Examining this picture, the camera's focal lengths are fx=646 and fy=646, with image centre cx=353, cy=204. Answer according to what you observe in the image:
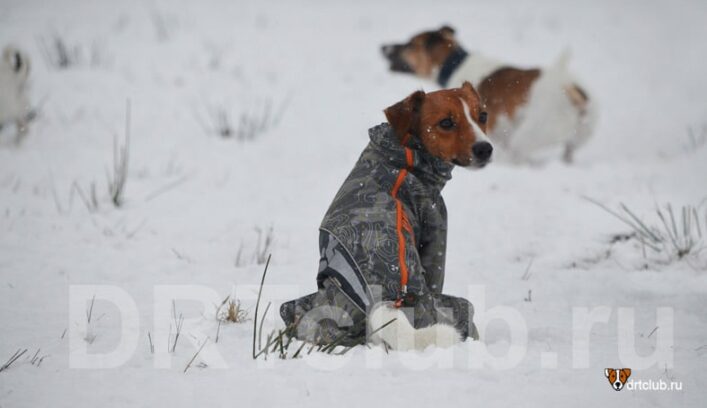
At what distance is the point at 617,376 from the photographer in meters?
2.20

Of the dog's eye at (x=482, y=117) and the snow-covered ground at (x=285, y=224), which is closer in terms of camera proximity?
the snow-covered ground at (x=285, y=224)

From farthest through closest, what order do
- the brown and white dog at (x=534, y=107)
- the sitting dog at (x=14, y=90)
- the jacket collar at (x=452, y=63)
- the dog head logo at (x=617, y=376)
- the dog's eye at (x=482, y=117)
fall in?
the jacket collar at (x=452, y=63) < the brown and white dog at (x=534, y=107) < the sitting dog at (x=14, y=90) < the dog's eye at (x=482, y=117) < the dog head logo at (x=617, y=376)

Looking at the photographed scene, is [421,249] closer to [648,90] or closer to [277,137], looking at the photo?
[277,137]

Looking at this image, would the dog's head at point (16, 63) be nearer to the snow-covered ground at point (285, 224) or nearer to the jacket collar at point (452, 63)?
the snow-covered ground at point (285, 224)

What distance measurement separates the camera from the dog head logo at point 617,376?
2.15 metres

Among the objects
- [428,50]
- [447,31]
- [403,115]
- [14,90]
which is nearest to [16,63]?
[14,90]

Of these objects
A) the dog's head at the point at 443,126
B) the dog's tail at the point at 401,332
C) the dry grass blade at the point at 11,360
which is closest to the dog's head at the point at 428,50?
the dog's head at the point at 443,126

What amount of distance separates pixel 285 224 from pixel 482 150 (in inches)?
81.4

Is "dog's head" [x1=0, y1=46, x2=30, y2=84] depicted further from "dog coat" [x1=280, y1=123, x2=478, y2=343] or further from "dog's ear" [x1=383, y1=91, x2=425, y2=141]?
"dog's ear" [x1=383, y1=91, x2=425, y2=141]

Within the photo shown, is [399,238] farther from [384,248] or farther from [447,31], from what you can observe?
[447,31]

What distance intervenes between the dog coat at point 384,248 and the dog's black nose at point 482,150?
0.49ft

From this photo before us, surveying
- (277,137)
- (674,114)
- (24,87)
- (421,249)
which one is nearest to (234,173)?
(277,137)

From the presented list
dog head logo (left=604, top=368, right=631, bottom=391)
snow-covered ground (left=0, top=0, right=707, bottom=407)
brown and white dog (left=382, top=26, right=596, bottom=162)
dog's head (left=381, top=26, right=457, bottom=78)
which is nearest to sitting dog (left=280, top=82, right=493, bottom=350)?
snow-covered ground (left=0, top=0, right=707, bottom=407)

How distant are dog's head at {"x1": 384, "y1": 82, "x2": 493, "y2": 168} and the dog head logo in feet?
2.81
